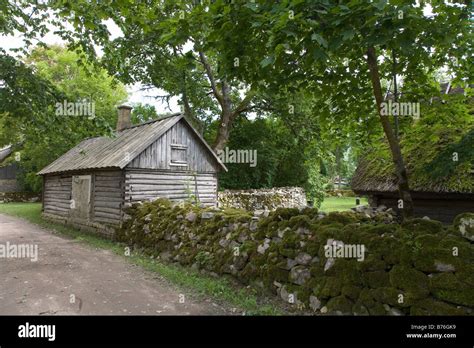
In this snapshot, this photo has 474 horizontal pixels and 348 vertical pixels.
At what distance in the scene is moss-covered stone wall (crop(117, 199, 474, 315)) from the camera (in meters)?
4.50

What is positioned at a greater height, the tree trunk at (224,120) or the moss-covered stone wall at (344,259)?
the tree trunk at (224,120)

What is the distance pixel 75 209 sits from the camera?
16.3m

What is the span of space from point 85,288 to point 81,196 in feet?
32.5

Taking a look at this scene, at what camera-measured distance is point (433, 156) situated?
855 centimetres

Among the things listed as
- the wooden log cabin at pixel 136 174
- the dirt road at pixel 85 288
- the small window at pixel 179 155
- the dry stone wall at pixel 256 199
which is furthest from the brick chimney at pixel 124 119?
the dirt road at pixel 85 288

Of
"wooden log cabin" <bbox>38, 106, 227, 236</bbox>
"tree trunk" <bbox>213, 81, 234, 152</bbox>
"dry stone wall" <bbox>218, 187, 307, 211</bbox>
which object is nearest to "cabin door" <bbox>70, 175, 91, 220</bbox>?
"wooden log cabin" <bbox>38, 106, 227, 236</bbox>

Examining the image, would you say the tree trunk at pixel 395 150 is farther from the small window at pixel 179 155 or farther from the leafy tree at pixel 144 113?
the leafy tree at pixel 144 113

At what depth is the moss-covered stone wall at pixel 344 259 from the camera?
4.50 m

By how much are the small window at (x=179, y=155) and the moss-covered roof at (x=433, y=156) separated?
7.52 meters

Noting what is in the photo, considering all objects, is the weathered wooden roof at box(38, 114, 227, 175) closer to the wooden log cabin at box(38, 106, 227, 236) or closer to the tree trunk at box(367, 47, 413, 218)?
the wooden log cabin at box(38, 106, 227, 236)

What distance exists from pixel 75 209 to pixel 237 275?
12.1 m

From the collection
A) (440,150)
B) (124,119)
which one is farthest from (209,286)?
(124,119)

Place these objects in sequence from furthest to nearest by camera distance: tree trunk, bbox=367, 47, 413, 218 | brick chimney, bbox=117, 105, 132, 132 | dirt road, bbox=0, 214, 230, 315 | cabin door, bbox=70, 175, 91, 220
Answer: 1. brick chimney, bbox=117, 105, 132, 132
2. cabin door, bbox=70, 175, 91, 220
3. tree trunk, bbox=367, 47, 413, 218
4. dirt road, bbox=0, 214, 230, 315

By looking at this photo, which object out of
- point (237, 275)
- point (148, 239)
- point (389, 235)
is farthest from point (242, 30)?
point (148, 239)
